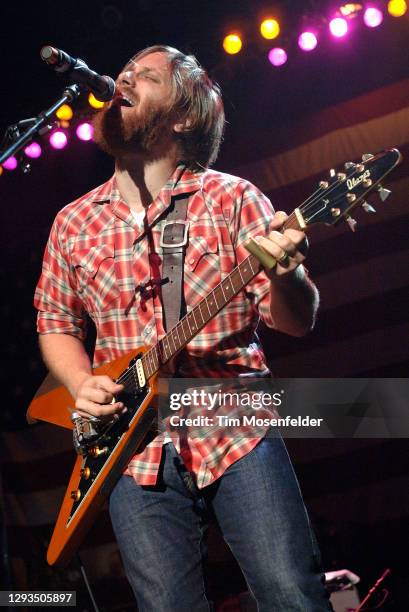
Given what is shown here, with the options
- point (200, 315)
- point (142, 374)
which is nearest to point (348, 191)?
point (200, 315)

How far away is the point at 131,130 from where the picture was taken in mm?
2600

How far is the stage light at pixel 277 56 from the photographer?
4.65m

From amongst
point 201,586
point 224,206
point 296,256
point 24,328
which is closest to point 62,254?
point 224,206

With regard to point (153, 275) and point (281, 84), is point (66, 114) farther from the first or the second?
point (153, 275)

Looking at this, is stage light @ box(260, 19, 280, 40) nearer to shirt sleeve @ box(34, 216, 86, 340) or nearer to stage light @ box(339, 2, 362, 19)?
stage light @ box(339, 2, 362, 19)

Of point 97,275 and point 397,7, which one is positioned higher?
point 397,7

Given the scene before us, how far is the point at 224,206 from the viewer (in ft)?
7.89

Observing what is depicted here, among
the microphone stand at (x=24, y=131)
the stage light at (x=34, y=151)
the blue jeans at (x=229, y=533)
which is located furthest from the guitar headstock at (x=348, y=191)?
the stage light at (x=34, y=151)

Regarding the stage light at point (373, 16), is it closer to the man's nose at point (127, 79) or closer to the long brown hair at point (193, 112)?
the long brown hair at point (193, 112)

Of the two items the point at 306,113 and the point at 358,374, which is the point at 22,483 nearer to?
the point at 358,374

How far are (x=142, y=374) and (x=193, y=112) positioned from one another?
102 centimetres

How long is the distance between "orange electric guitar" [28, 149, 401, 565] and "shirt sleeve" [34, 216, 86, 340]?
0.91 ft

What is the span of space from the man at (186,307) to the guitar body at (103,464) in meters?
0.04

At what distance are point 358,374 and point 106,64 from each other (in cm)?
246
